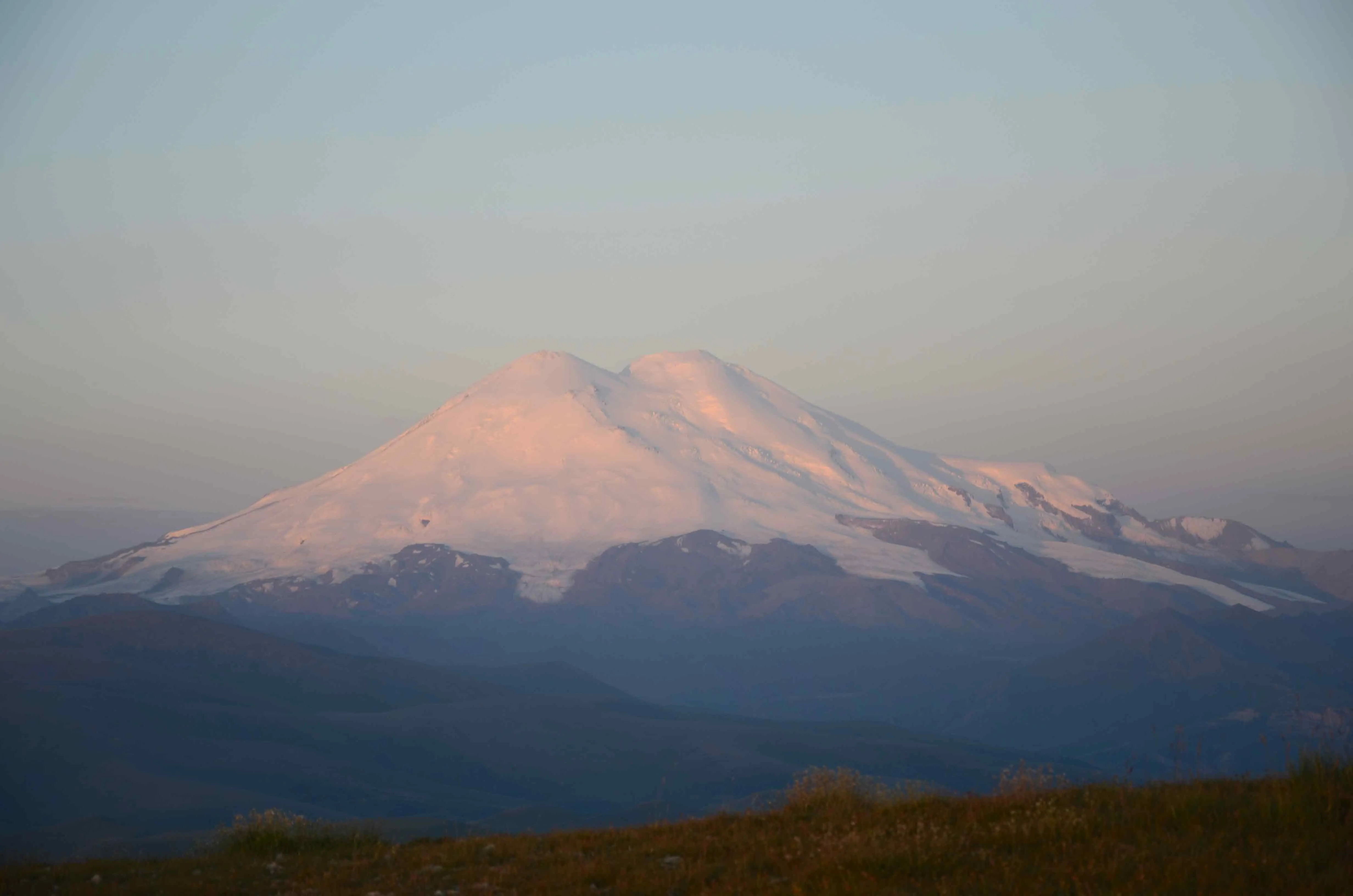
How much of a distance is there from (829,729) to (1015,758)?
28.9 metres

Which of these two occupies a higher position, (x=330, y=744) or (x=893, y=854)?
(x=893, y=854)

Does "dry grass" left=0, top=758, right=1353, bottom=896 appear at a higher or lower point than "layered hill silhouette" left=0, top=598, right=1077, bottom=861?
higher

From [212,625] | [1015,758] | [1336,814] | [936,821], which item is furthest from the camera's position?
[212,625]

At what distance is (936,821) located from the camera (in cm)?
1255

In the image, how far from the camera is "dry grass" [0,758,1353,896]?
1031 cm

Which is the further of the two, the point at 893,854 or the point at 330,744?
the point at 330,744

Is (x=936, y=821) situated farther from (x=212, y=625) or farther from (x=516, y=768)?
(x=212, y=625)

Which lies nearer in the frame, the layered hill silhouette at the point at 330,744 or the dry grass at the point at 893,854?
the dry grass at the point at 893,854

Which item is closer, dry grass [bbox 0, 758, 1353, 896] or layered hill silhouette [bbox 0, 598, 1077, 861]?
dry grass [bbox 0, 758, 1353, 896]

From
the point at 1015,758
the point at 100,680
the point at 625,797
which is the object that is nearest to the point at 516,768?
the point at 625,797

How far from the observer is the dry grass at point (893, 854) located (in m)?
10.3

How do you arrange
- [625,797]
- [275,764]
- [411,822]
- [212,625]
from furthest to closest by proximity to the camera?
[212,625], [625,797], [275,764], [411,822]

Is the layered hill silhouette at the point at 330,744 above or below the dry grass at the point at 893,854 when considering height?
below

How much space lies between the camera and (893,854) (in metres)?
11.2
